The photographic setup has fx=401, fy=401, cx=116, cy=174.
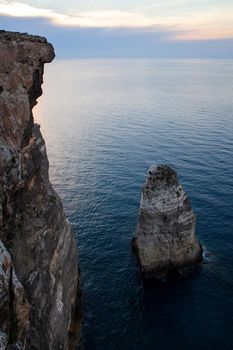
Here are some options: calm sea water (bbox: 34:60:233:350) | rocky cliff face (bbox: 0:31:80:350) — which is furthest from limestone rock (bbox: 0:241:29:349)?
calm sea water (bbox: 34:60:233:350)

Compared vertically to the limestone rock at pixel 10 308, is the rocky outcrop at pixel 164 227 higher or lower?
lower

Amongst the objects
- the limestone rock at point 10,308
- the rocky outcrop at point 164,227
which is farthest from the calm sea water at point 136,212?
the limestone rock at point 10,308

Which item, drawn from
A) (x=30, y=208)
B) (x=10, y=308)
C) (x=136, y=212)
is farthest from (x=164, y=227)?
(x=10, y=308)

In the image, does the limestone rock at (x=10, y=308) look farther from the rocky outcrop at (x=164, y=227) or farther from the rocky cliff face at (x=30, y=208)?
the rocky outcrop at (x=164, y=227)

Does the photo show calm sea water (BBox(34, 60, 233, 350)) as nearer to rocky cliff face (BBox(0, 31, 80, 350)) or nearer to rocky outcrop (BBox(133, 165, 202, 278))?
rocky outcrop (BBox(133, 165, 202, 278))

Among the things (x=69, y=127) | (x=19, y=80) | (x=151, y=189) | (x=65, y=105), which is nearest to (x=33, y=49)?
(x=19, y=80)

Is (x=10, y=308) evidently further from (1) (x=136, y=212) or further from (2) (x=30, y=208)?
(1) (x=136, y=212)
